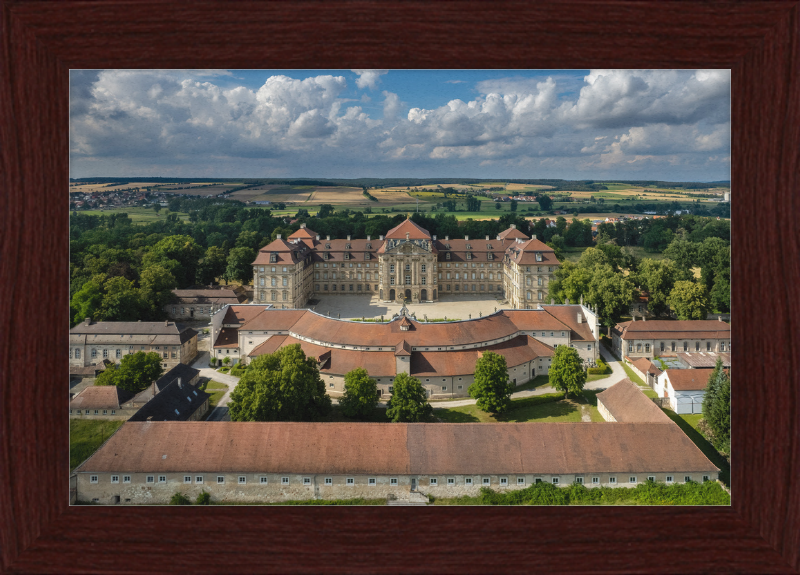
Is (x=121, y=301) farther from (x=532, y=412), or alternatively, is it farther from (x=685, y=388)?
(x=685, y=388)

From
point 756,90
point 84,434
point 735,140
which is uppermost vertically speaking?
point 756,90

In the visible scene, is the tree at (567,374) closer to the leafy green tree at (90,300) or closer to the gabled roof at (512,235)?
the leafy green tree at (90,300)

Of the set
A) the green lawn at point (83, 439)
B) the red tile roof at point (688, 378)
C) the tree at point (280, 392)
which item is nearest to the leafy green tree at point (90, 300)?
the tree at point (280, 392)

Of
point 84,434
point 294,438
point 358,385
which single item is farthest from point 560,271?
point 84,434

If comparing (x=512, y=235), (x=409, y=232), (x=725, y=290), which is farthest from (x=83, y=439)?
(x=512, y=235)

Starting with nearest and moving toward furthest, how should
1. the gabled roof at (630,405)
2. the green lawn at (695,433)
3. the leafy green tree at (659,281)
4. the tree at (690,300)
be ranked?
1. the green lawn at (695,433)
2. the gabled roof at (630,405)
3. the tree at (690,300)
4. the leafy green tree at (659,281)
